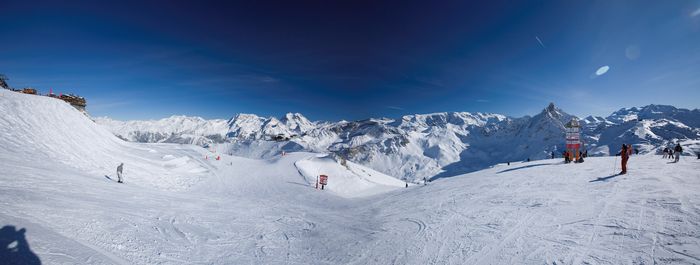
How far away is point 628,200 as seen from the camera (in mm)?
9242

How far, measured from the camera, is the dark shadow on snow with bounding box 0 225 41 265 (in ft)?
19.0

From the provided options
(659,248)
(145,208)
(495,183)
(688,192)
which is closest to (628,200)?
(688,192)

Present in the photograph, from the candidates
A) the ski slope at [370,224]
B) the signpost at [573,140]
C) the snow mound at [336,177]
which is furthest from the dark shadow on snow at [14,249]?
the signpost at [573,140]

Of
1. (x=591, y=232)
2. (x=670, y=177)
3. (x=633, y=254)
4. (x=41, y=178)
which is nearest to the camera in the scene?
(x=633, y=254)

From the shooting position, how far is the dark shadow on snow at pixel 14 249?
5.79 metres

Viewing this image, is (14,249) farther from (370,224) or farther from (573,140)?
(573,140)

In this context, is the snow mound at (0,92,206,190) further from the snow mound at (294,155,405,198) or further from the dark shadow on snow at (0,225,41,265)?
the snow mound at (294,155,405,198)

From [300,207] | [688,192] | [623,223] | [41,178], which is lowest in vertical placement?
[300,207]

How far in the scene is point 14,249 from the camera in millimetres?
6066

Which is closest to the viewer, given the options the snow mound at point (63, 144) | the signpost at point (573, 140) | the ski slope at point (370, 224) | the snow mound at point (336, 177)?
the ski slope at point (370, 224)

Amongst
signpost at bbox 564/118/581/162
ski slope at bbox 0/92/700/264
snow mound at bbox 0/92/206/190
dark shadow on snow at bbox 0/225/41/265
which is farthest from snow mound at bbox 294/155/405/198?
dark shadow on snow at bbox 0/225/41/265

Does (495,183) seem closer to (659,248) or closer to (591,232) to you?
(591,232)

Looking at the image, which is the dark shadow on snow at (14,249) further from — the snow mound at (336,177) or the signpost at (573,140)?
the signpost at (573,140)

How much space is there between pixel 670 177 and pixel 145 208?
23.1 m
